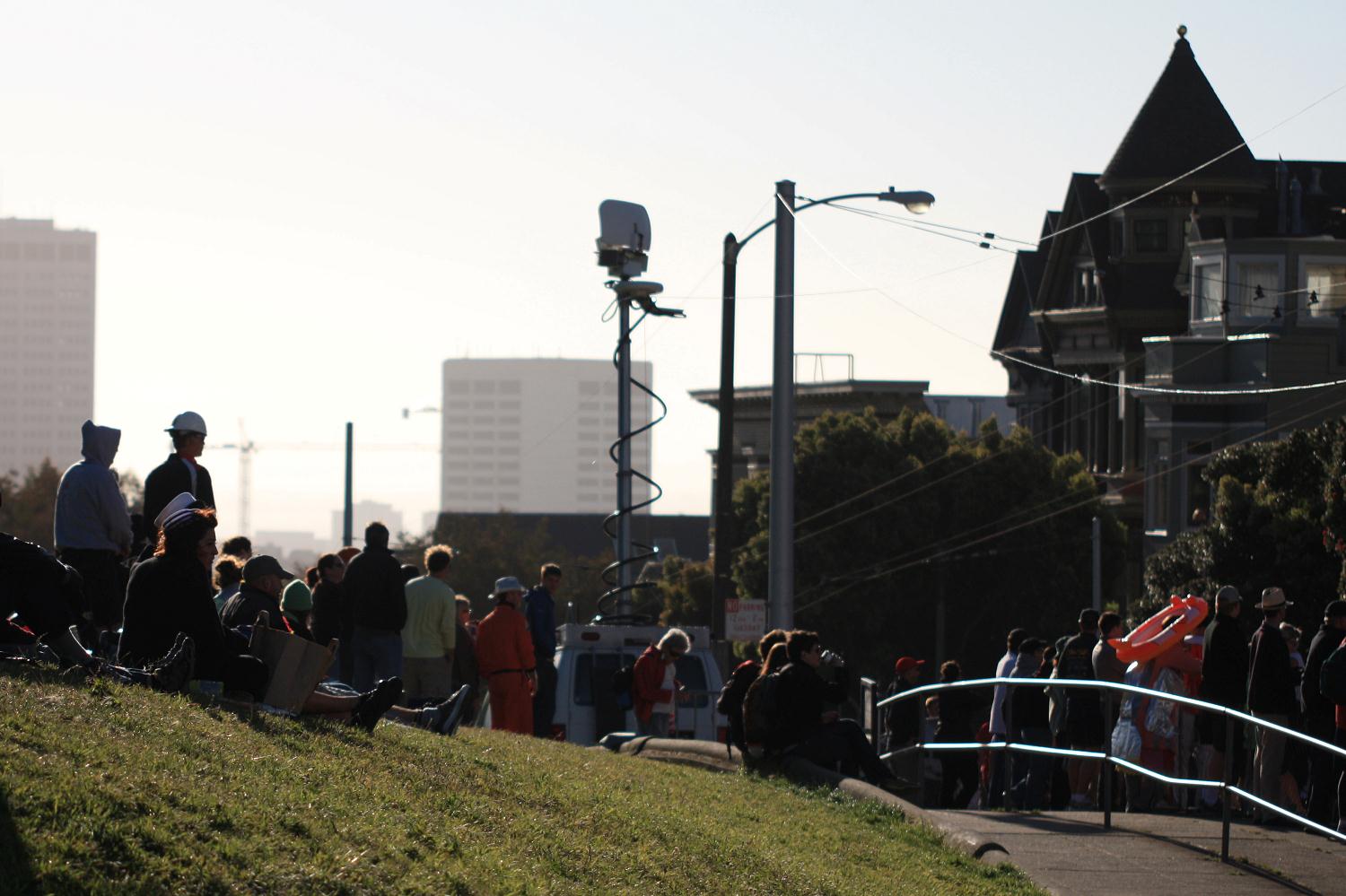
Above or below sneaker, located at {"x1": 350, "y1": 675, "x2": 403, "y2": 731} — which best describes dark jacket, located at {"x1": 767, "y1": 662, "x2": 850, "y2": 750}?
below

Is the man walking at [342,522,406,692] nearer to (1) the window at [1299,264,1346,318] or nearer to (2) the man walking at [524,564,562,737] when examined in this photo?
(2) the man walking at [524,564,562,737]

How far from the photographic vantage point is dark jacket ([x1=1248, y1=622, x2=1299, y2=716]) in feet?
45.0

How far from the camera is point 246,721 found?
30.5ft

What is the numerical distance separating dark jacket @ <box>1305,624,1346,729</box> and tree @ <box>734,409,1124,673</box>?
38.7m

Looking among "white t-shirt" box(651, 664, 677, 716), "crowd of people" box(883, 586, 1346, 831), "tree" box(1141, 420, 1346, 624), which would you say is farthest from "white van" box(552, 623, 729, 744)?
"tree" box(1141, 420, 1346, 624)

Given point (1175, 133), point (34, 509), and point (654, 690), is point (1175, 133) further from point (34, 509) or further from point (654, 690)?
point (34, 509)

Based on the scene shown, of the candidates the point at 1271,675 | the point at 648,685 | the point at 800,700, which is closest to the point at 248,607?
the point at 800,700

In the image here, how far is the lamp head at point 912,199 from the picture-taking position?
22.7 metres

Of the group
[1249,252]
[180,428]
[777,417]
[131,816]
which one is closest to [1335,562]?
[777,417]

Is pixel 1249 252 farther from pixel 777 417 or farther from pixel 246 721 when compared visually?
pixel 246 721

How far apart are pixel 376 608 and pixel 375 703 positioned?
472 cm

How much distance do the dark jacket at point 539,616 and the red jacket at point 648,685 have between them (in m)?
0.93

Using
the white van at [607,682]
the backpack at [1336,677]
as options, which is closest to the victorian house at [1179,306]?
the white van at [607,682]

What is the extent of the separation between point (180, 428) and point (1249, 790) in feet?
23.3
